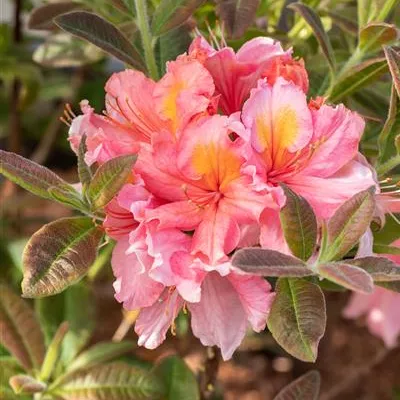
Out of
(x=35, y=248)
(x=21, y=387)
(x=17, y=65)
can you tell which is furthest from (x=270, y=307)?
(x=17, y=65)

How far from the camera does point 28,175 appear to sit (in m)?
0.58

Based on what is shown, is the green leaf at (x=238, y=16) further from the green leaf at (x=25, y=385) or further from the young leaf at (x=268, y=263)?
the green leaf at (x=25, y=385)

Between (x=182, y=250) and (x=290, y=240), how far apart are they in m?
0.07

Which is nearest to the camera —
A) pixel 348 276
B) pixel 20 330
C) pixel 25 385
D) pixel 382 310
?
pixel 348 276

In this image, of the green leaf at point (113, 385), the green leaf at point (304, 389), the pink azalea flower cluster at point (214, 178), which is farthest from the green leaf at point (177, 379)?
the pink azalea flower cluster at point (214, 178)

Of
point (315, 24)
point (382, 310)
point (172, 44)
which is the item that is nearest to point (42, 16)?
point (172, 44)

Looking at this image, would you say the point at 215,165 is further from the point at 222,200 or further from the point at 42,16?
the point at 42,16

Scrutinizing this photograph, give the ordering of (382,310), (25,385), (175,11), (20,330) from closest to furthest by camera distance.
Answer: (175,11), (25,385), (20,330), (382,310)

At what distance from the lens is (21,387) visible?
0.80 meters

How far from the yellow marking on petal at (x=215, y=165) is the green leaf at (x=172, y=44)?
174 millimetres

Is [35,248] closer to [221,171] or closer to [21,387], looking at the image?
[221,171]

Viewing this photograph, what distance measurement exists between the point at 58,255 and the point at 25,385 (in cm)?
27

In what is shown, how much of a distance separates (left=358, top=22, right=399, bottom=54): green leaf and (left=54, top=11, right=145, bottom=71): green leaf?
0.18 metres

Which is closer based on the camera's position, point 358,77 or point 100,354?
point 358,77
